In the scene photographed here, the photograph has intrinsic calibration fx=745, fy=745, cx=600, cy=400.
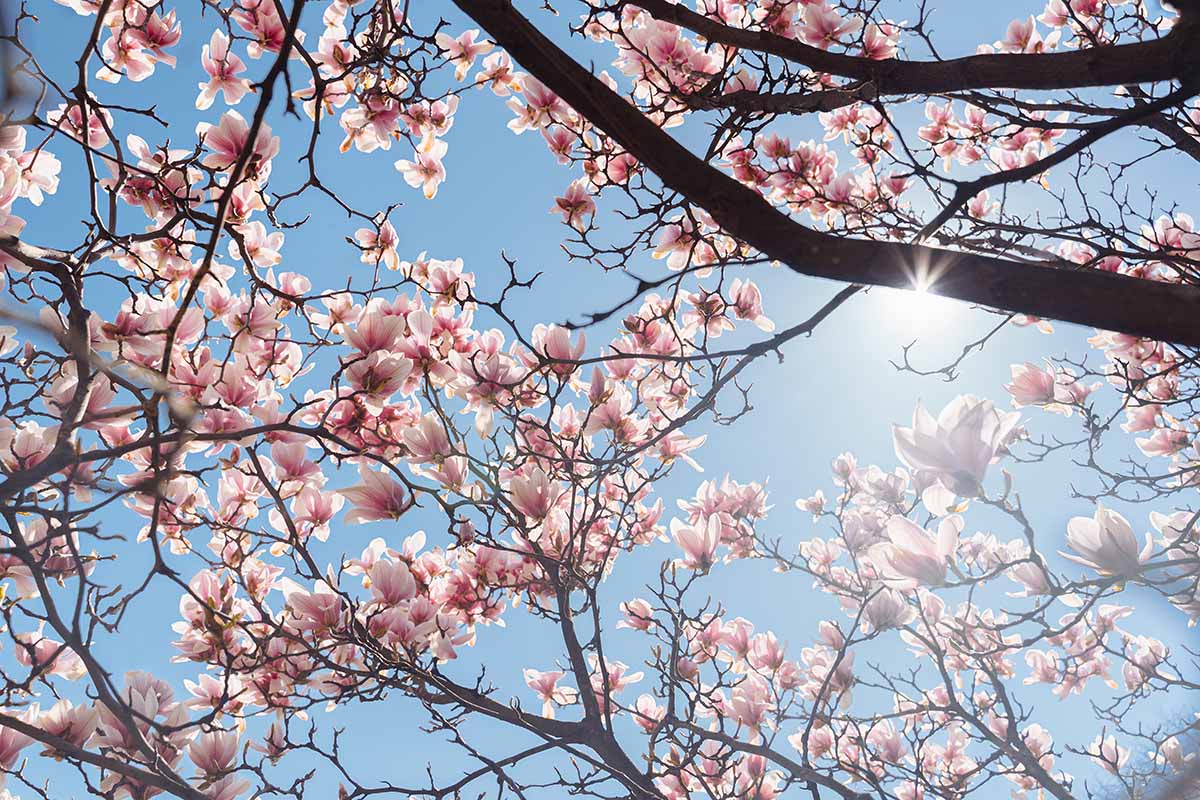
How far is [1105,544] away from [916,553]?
0.24 meters

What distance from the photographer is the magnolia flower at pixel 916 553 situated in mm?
1123

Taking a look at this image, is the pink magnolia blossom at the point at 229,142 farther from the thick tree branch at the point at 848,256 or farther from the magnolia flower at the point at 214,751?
the magnolia flower at the point at 214,751

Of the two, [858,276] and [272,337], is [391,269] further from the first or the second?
[858,276]

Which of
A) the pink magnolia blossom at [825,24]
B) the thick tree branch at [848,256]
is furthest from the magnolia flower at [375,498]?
the pink magnolia blossom at [825,24]

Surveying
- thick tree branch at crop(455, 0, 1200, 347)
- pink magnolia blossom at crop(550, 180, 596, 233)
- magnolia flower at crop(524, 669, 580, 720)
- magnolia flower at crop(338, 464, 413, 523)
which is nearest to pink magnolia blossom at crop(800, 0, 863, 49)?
pink magnolia blossom at crop(550, 180, 596, 233)

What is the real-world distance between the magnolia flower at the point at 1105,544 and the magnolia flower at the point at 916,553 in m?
0.16

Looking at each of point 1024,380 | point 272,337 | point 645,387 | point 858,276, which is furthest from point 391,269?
point 1024,380

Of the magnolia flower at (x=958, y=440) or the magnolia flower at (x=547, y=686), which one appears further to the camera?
the magnolia flower at (x=547, y=686)

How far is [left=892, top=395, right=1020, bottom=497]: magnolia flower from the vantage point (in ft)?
3.34

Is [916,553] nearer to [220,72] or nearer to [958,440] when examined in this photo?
[958,440]

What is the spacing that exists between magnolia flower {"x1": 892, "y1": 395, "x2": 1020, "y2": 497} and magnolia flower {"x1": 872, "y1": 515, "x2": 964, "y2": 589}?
0.09m

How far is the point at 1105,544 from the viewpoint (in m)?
1.03

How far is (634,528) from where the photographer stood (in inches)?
113

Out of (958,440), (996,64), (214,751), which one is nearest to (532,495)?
(214,751)
